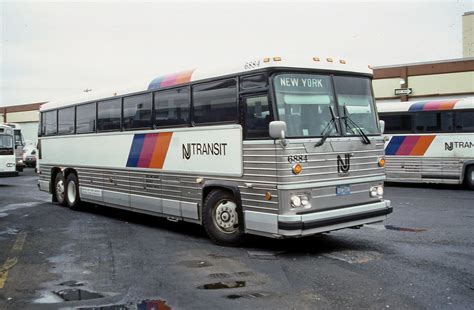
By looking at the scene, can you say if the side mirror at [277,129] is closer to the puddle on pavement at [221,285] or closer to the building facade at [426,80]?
the puddle on pavement at [221,285]

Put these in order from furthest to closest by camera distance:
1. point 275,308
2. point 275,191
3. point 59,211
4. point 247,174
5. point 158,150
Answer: point 59,211, point 158,150, point 247,174, point 275,191, point 275,308

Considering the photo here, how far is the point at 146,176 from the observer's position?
34.4ft

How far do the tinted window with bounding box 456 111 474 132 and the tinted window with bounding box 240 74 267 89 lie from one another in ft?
38.3

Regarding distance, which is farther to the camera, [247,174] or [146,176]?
[146,176]

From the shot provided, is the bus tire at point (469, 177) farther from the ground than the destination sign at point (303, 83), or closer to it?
closer to it

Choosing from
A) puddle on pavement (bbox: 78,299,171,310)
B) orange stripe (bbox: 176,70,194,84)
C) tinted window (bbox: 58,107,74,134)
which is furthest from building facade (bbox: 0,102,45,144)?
puddle on pavement (bbox: 78,299,171,310)

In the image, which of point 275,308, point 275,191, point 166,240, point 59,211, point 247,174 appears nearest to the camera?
point 275,308

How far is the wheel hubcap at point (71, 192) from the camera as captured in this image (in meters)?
13.4

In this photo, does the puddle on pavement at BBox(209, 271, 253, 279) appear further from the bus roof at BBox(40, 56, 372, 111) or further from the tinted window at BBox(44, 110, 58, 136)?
the tinted window at BBox(44, 110, 58, 136)

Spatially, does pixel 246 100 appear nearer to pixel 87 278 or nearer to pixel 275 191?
pixel 275 191

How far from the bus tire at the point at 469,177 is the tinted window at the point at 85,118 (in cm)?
1189

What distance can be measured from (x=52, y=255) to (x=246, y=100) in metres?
3.76

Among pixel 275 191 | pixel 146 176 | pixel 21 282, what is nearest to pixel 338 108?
pixel 275 191

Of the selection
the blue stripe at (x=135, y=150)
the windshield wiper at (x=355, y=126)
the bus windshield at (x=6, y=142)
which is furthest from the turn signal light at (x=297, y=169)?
the bus windshield at (x=6, y=142)
